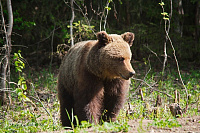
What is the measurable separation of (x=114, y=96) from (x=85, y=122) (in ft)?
4.70

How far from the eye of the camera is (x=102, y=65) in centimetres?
499

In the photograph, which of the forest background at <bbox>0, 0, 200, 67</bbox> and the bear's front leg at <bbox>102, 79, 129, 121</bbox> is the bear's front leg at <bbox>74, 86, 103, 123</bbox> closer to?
the bear's front leg at <bbox>102, 79, 129, 121</bbox>

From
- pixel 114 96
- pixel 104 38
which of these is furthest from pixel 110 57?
pixel 114 96

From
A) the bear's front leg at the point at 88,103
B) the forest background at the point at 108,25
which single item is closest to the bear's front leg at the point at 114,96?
→ the bear's front leg at the point at 88,103

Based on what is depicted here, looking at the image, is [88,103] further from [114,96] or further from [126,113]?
[126,113]

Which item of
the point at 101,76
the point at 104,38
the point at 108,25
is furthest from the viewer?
the point at 108,25

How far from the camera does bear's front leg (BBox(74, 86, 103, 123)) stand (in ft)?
16.9

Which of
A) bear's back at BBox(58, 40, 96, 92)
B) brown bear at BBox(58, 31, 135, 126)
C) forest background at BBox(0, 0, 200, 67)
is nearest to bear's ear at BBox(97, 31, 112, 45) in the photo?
brown bear at BBox(58, 31, 135, 126)

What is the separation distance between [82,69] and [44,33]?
22.2 ft

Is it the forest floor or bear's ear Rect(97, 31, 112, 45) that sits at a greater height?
bear's ear Rect(97, 31, 112, 45)

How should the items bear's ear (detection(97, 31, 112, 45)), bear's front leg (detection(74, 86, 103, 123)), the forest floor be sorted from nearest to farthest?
the forest floor → bear's ear (detection(97, 31, 112, 45)) → bear's front leg (detection(74, 86, 103, 123))

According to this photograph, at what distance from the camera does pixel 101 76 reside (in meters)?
5.15

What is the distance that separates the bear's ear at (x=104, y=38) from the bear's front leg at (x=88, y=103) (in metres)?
0.84

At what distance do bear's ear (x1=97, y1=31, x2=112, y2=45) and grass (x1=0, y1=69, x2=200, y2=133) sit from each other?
137 centimetres
